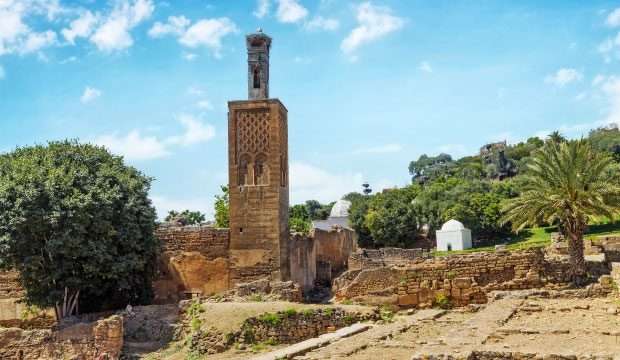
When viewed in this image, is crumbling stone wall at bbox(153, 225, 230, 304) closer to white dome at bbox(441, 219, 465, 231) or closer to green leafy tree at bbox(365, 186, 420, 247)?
green leafy tree at bbox(365, 186, 420, 247)

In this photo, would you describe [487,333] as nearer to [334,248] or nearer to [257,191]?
[257,191]

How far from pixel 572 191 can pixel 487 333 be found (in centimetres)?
847

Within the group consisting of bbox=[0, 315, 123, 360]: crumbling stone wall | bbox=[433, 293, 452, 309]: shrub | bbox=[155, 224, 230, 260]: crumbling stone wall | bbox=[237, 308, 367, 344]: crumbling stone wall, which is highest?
bbox=[155, 224, 230, 260]: crumbling stone wall

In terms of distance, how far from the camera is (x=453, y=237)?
52219 mm

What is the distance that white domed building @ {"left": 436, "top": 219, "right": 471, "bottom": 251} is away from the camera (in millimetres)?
51781

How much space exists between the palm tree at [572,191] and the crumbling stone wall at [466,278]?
1692 millimetres

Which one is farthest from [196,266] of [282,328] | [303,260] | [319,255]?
[319,255]

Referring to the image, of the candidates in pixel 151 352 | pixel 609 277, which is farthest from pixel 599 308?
pixel 151 352

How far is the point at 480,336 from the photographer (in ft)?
29.3

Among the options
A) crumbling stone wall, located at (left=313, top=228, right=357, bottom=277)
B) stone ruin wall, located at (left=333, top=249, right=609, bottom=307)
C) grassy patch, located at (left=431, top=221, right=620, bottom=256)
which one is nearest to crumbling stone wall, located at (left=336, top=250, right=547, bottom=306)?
stone ruin wall, located at (left=333, top=249, right=609, bottom=307)

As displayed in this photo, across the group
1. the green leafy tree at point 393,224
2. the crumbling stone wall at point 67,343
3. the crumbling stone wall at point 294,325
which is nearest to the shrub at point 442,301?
the crumbling stone wall at point 294,325

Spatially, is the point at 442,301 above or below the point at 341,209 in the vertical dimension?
below

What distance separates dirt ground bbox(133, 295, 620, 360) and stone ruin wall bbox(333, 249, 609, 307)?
2.02 feet

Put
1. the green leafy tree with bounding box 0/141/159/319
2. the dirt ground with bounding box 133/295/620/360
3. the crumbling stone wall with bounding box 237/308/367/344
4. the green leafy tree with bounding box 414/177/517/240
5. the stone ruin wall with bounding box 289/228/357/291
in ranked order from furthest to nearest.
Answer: the green leafy tree with bounding box 414/177/517/240, the stone ruin wall with bounding box 289/228/357/291, the green leafy tree with bounding box 0/141/159/319, the crumbling stone wall with bounding box 237/308/367/344, the dirt ground with bounding box 133/295/620/360
